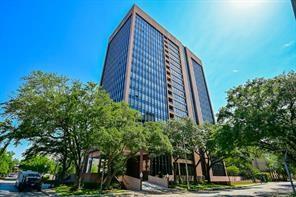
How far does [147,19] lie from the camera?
74.1 meters

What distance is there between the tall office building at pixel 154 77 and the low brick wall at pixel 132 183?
10.8 meters

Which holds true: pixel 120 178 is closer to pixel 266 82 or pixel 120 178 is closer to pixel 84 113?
pixel 84 113

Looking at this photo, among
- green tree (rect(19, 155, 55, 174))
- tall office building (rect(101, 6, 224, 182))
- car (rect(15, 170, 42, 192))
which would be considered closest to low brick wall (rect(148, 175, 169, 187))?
tall office building (rect(101, 6, 224, 182))

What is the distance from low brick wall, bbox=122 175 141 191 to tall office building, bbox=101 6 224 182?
35.5ft

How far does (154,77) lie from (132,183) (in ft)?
121

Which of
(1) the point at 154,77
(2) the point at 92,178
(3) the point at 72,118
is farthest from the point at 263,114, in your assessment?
(1) the point at 154,77

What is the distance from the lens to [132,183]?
28.9m

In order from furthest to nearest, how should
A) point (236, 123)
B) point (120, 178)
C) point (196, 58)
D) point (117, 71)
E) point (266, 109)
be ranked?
point (196, 58), point (117, 71), point (120, 178), point (236, 123), point (266, 109)

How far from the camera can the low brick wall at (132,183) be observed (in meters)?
27.3

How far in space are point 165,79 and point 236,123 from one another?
147 feet

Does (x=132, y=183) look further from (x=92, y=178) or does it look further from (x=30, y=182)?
(x=30, y=182)

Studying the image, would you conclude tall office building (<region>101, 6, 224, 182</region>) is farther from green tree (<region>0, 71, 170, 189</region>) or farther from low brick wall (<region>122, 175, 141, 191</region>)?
green tree (<region>0, 71, 170, 189</region>)

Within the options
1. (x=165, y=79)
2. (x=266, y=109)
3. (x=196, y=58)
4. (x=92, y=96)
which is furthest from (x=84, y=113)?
(x=196, y=58)

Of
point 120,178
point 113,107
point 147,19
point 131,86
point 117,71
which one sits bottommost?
point 120,178
